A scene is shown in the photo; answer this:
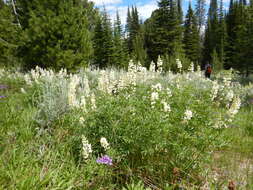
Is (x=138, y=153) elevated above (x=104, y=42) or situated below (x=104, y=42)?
below

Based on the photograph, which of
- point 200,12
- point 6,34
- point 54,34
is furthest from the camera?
point 200,12

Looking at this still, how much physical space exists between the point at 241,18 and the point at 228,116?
36.5 m

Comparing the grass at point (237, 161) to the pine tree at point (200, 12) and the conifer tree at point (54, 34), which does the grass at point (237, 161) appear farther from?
the pine tree at point (200, 12)

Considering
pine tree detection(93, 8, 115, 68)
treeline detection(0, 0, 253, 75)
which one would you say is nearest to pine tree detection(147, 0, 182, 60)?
treeline detection(0, 0, 253, 75)

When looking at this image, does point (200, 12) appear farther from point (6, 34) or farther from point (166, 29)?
point (6, 34)

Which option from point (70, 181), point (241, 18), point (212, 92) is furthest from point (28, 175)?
point (241, 18)

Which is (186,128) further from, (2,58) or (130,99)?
(2,58)

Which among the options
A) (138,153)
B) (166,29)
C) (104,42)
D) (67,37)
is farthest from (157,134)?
(166,29)

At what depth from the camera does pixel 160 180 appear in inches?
77.2

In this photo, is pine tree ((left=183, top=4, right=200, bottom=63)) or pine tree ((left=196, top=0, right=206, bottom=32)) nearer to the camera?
pine tree ((left=183, top=4, right=200, bottom=63))

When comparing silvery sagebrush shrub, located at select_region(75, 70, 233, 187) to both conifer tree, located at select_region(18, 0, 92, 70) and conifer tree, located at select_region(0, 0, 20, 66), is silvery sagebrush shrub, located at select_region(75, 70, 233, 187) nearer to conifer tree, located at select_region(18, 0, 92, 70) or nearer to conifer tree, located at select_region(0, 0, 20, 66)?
conifer tree, located at select_region(18, 0, 92, 70)

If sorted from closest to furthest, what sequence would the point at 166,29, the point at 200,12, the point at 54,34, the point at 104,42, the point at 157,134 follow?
1. the point at 157,134
2. the point at 54,34
3. the point at 104,42
4. the point at 166,29
5. the point at 200,12

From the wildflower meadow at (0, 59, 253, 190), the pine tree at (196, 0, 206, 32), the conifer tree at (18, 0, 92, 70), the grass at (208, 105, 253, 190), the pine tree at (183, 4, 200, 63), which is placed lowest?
the grass at (208, 105, 253, 190)

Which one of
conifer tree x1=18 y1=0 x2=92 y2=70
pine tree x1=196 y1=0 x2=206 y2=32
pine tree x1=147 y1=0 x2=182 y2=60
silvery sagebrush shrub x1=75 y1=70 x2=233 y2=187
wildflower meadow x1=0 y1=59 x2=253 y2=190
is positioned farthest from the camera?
pine tree x1=196 y1=0 x2=206 y2=32
